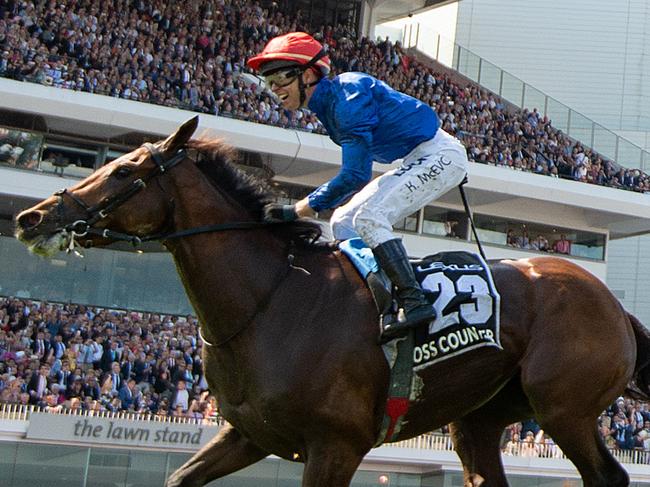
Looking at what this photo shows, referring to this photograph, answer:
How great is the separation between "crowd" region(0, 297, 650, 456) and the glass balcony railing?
8.40 metres

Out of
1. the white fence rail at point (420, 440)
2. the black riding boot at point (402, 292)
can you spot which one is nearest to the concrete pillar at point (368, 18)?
the white fence rail at point (420, 440)

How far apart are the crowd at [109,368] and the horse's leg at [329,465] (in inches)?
361

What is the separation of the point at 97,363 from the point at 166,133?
5.40 metres

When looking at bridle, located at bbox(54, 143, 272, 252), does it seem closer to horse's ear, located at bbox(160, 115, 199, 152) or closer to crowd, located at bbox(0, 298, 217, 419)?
horse's ear, located at bbox(160, 115, 199, 152)

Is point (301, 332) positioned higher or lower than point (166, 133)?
higher

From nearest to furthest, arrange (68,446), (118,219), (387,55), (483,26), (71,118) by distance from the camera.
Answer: (118,219)
(68,446)
(71,118)
(387,55)
(483,26)

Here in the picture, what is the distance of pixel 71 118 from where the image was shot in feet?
61.2

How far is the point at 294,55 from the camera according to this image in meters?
5.04

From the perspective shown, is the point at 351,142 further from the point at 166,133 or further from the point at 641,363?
the point at 166,133

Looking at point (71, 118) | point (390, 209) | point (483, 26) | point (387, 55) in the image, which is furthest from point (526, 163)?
point (390, 209)

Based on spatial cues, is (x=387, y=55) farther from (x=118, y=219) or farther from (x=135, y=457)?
(x=118, y=219)

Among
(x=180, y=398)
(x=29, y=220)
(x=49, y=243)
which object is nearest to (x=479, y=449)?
(x=49, y=243)

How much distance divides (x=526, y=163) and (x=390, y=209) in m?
18.8

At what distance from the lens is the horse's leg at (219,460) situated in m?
5.01
